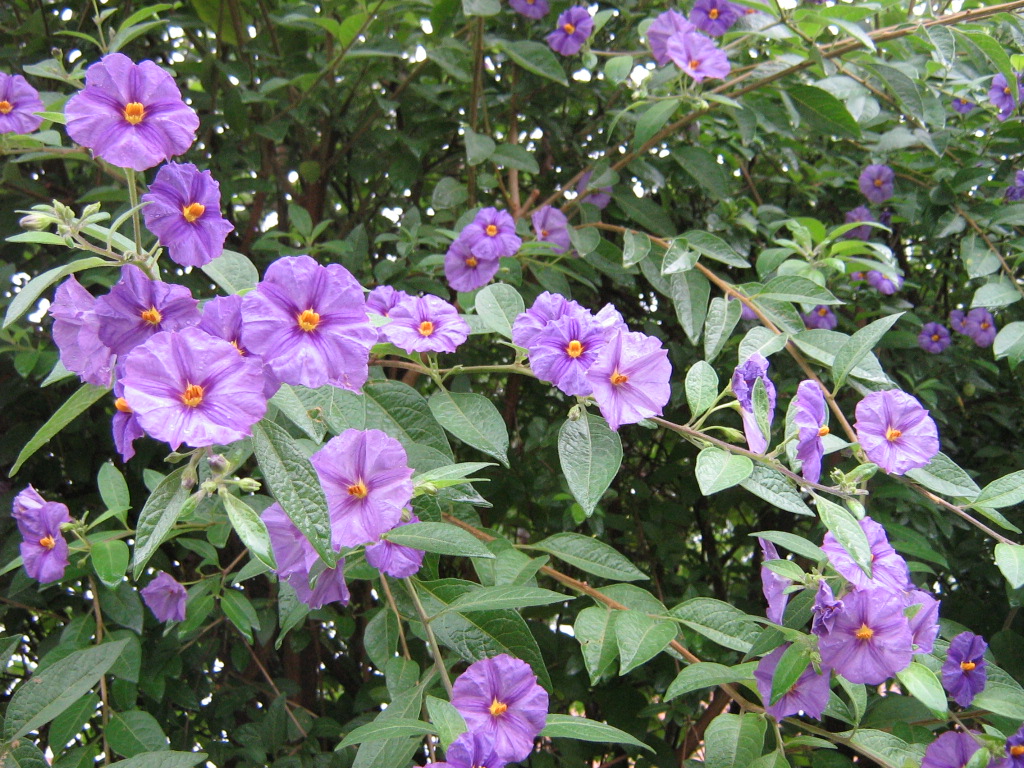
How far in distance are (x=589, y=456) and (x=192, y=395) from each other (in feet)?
1.46

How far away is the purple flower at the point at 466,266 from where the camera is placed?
63.9 inches

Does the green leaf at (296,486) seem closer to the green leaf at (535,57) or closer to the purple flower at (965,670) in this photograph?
the purple flower at (965,670)

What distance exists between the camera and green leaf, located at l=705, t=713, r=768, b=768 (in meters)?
1.02

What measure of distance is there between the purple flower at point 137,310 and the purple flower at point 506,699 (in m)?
0.51

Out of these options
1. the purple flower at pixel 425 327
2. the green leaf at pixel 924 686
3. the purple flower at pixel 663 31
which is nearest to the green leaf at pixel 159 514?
the purple flower at pixel 425 327

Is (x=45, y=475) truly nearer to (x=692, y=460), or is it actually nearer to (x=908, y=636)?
(x=692, y=460)

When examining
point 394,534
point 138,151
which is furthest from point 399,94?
point 394,534

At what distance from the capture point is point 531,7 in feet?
6.15

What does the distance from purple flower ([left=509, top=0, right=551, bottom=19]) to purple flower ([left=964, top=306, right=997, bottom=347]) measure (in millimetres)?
1276

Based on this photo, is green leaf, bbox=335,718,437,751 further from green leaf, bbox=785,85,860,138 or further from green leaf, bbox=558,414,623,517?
green leaf, bbox=785,85,860,138

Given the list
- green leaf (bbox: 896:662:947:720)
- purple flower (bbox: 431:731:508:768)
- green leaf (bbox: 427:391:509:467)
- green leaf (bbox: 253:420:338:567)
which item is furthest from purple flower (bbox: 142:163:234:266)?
green leaf (bbox: 896:662:947:720)

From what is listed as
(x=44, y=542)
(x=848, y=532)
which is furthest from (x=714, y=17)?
(x=44, y=542)

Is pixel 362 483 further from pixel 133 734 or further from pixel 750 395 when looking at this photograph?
pixel 133 734

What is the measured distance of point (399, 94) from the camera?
1978 mm
